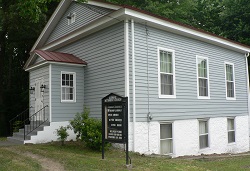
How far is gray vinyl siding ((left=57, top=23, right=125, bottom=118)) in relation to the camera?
12.0 meters

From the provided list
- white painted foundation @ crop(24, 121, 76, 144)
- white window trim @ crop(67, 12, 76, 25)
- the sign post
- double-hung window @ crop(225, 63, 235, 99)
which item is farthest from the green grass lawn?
double-hung window @ crop(225, 63, 235, 99)

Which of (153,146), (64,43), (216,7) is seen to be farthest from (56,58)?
(216,7)

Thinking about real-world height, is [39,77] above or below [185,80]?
above

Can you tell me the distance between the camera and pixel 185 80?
1405 centimetres

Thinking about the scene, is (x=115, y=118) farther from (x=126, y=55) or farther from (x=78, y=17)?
(x=78, y=17)

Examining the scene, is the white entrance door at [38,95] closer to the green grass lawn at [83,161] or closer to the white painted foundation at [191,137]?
the green grass lawn at [83,161]

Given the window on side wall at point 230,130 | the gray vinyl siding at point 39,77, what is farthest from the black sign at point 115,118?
the window on side wall at point 230,130

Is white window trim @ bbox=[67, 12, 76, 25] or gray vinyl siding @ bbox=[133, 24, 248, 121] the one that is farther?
white window trim @ bbox=[67, 12, 76, 25]

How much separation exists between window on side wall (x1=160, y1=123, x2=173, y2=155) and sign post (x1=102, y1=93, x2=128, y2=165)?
13.6ft

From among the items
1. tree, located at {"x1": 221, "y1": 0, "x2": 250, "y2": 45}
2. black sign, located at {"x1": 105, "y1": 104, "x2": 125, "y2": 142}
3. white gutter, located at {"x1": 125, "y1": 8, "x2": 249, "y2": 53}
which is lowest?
black sign, located at {"x1": 105, "y1": 104, "x2": 125, "y2": 142}

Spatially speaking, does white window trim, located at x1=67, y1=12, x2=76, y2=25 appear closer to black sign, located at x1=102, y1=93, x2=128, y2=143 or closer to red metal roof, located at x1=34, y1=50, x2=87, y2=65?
red metal roof, located at x1=34, y1=50, x2=87, y2=65

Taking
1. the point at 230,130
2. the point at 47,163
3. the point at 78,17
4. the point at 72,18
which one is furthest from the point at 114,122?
the point at 230,130

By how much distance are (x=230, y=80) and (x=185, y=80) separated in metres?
4.91

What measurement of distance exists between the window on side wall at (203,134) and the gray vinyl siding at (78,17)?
737cm
